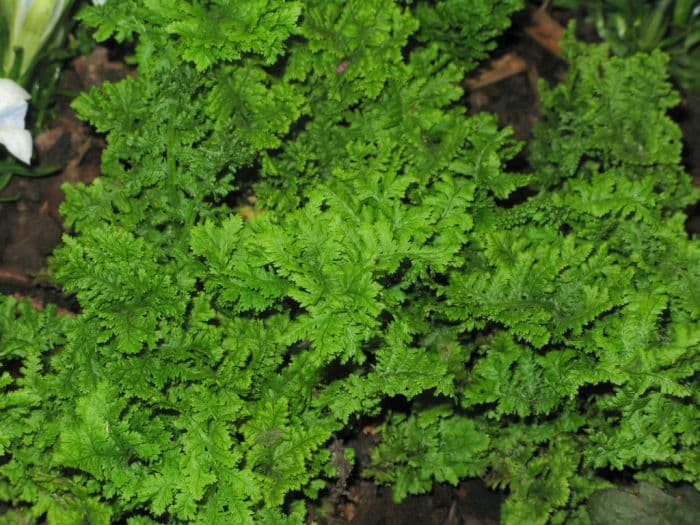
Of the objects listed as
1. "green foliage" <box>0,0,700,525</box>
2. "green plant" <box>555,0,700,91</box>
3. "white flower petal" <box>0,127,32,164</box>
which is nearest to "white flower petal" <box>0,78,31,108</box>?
"white flower petal" <box>0,127,32,164</box>

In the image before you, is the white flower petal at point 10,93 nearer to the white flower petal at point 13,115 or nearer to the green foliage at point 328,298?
the white flower petal at point 13,115

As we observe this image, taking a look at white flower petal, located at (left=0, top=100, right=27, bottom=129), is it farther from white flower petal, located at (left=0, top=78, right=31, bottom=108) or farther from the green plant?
the green plant

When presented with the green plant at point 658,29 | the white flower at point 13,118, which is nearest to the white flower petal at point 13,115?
the white flower at point 13,118

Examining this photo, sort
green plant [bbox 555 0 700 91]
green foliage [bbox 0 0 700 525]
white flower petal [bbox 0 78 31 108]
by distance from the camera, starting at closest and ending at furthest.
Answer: green foliage [bbox 0 0 700 525] → white flower petal [bbox 0 78 31 108] → green plant [bbox 555 0 700 91]

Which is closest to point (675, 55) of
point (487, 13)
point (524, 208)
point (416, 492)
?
point (487, 13)

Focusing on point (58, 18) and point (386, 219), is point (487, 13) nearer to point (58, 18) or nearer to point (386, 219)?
point (386, 219)

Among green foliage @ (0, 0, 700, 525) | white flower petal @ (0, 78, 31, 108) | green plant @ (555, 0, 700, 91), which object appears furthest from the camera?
green plant @ (555, 0, 700, 91)

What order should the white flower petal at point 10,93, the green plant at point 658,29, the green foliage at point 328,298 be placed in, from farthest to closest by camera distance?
the green plant at point 658,29, the white flower petal at point 10,93, the green foliage at point 328,298

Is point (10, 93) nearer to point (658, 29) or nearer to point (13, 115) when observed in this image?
point (13, 115)
